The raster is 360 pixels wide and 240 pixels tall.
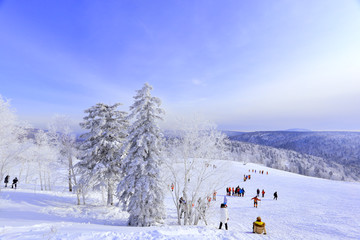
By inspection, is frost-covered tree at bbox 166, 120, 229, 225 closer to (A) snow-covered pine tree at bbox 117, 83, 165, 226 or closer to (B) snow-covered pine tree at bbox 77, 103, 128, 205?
(A) snow-covered pine tree at bbox 117, 83, 165, 226

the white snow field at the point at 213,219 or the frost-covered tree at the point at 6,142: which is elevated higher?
the frost-covered tree at the point at 6,142

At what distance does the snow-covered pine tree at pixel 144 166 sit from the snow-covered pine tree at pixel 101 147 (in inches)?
127

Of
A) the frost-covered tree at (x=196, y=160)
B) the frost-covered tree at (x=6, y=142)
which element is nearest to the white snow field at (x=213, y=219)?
the frost-covered tree at (x=196, y=160)

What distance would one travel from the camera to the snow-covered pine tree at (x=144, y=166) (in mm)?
13477

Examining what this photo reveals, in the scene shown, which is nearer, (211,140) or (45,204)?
(211,140)

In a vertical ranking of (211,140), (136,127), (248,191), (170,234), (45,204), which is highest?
(136,127)

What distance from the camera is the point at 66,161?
2281cm

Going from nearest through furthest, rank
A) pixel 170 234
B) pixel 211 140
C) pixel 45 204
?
pixel 170 234 → pixel 211 140 → pixel 45 204

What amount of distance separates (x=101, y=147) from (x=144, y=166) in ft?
20.2

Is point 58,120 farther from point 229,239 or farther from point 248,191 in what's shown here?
point 248,191

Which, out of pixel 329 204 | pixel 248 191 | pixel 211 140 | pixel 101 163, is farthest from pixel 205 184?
pixel 248 191

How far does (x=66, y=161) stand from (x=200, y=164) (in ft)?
60.3

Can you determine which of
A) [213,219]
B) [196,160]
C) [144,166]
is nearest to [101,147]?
[144,166]

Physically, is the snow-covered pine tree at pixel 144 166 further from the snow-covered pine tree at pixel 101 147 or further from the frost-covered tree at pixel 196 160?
the snow-covered pine tree at pixel 101 147
